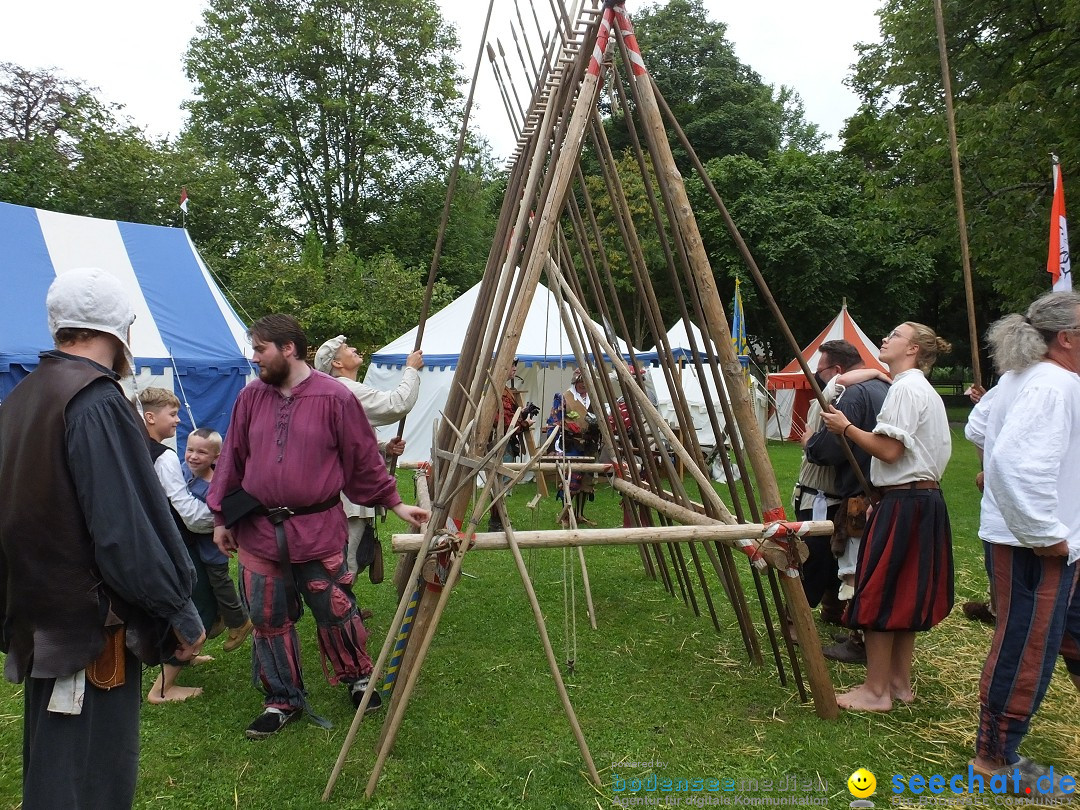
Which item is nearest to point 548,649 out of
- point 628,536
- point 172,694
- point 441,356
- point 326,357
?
point 628,536

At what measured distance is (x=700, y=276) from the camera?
2938mm

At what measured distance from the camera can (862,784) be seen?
2529 millimetres

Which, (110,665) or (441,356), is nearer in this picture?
(110,665)

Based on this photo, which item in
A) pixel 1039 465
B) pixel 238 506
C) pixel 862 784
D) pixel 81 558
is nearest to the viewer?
pixel 81 558

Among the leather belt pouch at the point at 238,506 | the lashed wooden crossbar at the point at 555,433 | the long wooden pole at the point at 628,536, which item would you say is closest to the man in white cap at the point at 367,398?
the lashed wooden crossbar at the point at 555,433

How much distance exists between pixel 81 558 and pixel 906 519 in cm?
289

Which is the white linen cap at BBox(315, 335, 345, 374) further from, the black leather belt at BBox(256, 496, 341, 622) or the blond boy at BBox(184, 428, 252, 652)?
the black leather belt at BBox(256, 496, 341, 622)

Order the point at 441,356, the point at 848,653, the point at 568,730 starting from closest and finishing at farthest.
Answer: the point at 568,730, the point at 848,653, the point at 441,356

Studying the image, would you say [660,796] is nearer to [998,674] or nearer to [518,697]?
[518,697]

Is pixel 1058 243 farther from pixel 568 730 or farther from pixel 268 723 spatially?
pixel 268 723

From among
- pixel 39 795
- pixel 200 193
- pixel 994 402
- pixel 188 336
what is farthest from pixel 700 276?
pixel 200 193

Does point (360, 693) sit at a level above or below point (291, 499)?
below

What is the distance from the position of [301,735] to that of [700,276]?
2.51 meters

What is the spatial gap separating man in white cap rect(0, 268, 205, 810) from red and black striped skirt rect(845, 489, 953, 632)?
2.57 metres
